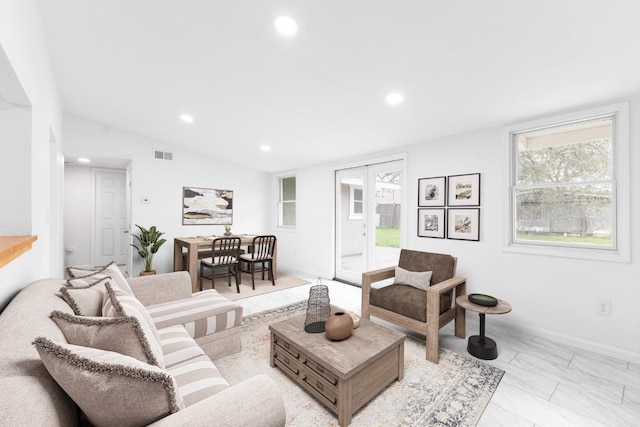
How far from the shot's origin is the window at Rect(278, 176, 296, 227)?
5.91m

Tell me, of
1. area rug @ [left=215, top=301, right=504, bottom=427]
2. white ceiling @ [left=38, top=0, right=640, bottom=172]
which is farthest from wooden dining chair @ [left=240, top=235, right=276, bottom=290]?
area rug @ [left=215, top=301, right=504, bottom=427]

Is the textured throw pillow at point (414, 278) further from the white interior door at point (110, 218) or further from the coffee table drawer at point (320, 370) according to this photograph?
the white interior door at point (110, 218)

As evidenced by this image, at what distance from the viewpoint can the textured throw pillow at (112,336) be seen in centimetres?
97

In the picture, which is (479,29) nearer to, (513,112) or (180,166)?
(513,112)

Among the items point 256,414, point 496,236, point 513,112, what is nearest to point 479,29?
point 513,112

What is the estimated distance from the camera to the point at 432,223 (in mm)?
3527

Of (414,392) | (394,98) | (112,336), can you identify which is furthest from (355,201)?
(112,336)

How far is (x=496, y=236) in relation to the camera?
300 centimetres

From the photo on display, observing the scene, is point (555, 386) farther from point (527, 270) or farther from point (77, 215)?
point (77, 215)

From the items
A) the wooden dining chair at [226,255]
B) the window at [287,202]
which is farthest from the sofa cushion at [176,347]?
the window at [287,202]

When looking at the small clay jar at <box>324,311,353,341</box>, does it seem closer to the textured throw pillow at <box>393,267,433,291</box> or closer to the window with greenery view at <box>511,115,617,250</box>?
the textured throw pillow at <box>393,267,433,291</box>

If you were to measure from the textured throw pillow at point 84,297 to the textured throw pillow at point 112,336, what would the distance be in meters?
Answer: 0.39

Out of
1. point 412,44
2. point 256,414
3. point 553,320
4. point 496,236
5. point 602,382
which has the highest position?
point 412,44

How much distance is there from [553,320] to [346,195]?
319 centimetres
